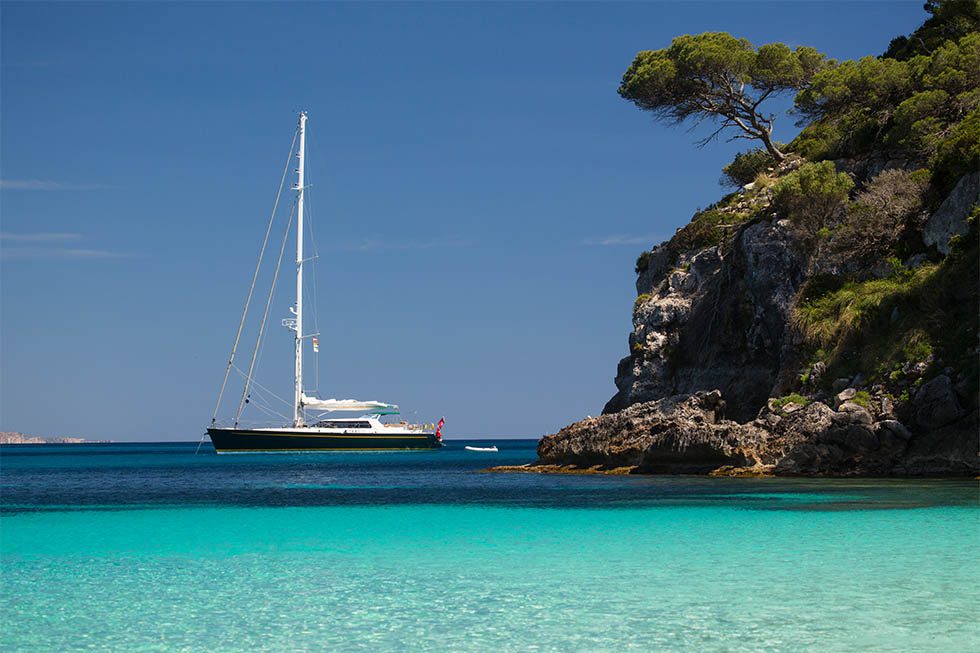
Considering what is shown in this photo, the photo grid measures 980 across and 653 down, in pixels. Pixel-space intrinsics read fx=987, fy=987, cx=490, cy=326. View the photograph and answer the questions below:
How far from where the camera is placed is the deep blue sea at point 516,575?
989 cm

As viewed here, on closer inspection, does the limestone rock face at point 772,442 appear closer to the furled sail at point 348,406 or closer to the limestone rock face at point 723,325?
the limestone rock face at point 723,325

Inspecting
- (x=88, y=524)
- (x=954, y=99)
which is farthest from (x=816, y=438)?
(x=88, y=524)

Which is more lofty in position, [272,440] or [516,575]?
[272,440]

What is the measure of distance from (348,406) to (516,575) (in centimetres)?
6553

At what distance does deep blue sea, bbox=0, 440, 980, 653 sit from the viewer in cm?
989

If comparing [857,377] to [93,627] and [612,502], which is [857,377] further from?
[93,627]

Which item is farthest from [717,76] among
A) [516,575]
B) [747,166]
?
[516,575]

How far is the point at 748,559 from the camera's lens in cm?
1446

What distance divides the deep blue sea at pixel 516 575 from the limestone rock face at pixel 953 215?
383 inches

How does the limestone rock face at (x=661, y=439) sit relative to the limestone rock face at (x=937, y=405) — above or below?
below

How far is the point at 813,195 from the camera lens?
36562 millimetres

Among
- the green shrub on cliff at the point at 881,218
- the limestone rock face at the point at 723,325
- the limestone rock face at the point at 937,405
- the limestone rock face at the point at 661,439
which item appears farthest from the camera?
the limestone rock face at the point at 723,325

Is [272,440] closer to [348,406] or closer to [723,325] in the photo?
[348,406]

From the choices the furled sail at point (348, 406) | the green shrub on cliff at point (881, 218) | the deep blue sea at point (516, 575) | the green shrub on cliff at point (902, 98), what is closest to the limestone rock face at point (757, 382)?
the green shrub on cliff at point (881, 218)
